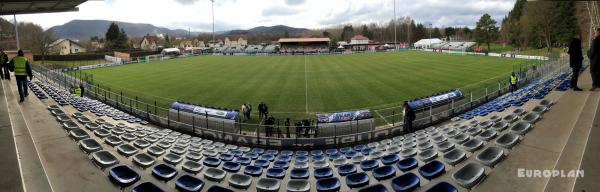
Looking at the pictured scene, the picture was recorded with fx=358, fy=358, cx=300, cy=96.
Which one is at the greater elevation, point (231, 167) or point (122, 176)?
point (122, 176)

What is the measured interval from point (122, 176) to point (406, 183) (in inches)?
219

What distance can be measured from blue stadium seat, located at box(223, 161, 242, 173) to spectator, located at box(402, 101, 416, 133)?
8734mm

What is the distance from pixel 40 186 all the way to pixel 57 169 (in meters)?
1.27

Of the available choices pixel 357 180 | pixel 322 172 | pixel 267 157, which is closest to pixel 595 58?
pixel 357 180

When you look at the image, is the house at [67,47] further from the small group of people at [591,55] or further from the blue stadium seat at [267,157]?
the small group of people at [591,55]

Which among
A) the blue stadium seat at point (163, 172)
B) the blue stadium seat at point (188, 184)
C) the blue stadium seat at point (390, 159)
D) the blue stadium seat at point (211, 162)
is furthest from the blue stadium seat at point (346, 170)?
the blue stadium seat at point (163, 172)

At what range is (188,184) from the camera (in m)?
7.29

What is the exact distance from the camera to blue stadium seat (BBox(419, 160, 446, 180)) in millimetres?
7418

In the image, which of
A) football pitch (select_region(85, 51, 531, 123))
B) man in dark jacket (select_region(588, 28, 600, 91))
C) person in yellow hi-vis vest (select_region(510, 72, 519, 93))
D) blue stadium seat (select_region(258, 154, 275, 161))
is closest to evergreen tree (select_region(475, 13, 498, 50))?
football pitch (select_region(85, 51, 531, 123))

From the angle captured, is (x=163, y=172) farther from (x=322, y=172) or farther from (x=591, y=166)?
(x=591, y=166)

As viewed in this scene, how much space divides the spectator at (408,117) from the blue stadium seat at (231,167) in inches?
344

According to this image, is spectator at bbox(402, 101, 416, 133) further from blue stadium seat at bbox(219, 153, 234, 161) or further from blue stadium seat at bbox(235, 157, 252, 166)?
blue stadium seat at bbox(219, 153, 234, 161)

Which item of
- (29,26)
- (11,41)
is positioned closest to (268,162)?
(11,41)

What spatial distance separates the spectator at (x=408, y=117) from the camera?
1605cm
